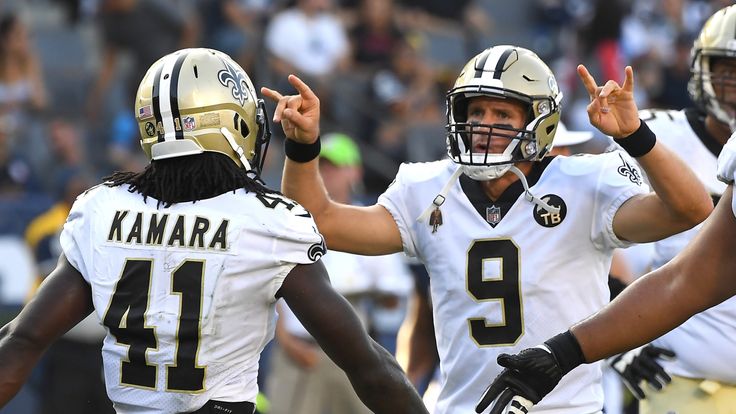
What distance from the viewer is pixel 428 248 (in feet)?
14.5

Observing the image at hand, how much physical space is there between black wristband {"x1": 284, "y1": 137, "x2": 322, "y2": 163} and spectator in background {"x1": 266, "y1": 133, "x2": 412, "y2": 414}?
9.68 feet

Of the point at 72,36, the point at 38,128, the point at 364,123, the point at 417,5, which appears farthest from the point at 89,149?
the point at 417,5

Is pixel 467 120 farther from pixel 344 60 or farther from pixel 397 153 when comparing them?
pixel 344 60

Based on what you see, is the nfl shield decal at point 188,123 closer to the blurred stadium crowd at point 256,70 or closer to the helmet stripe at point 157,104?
the helmet stripe at point 157,104

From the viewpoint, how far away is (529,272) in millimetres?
4223

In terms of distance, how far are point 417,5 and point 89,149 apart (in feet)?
13.1

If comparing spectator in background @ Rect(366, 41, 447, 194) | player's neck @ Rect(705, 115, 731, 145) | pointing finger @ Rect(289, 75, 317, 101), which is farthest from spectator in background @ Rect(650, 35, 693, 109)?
pointing finger @ Rect(289, 75, 317, 101)

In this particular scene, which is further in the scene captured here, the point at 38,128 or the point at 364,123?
the point at 364,123

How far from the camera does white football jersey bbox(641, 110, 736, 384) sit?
4.68 metres

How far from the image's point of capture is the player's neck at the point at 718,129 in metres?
5.03

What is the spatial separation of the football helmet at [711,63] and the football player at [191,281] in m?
1.95

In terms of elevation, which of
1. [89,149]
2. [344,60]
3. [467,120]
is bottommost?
[89,149]

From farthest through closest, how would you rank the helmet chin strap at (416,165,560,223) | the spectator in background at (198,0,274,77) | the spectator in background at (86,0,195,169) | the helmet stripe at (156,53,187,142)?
the spectator in background at (198,0,274,77)
the spectator in background at (86,0,195,169)
the helmet chin strap at (416,165,560,223)
the helmet stripe at (156,53,187,142)

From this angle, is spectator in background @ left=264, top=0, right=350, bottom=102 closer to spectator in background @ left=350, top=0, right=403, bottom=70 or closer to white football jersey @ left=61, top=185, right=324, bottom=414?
spectator in background @ left=350, top=0, right=403, bottom=70
